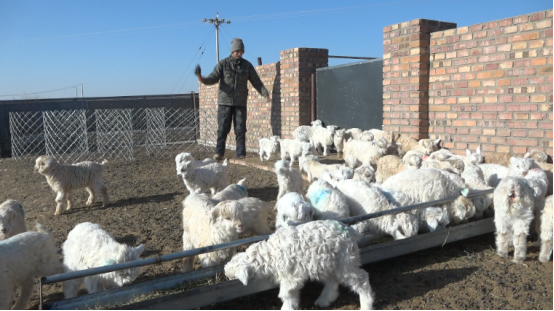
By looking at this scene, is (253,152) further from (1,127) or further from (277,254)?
(1,127)

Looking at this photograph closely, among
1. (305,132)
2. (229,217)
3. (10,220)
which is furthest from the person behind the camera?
(305,132)

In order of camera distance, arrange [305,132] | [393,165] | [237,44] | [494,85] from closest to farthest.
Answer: [494,85]
[393,165]
[305,132]
[237,44]

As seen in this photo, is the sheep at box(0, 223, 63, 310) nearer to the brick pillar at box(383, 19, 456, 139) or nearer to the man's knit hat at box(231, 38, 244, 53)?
the brick pillar at box(383, 19, 456, 139)

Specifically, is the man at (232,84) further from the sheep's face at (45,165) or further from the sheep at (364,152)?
the sheep's face at (45,165)

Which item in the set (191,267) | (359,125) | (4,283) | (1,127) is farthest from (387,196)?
(1,127)

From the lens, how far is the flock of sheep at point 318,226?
3.07 meters

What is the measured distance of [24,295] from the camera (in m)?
3.64

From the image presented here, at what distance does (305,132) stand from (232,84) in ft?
7.34

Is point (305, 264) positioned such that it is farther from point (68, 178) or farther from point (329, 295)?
point (68, 178)

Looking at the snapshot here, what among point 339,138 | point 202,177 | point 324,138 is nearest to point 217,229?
point 202,177

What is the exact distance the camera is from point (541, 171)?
4699 mm

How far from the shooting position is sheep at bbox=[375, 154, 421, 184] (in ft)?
19.0

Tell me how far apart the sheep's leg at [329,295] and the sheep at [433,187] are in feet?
6.20

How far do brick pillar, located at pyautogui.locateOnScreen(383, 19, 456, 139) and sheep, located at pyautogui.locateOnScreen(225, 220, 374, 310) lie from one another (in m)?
4.66
